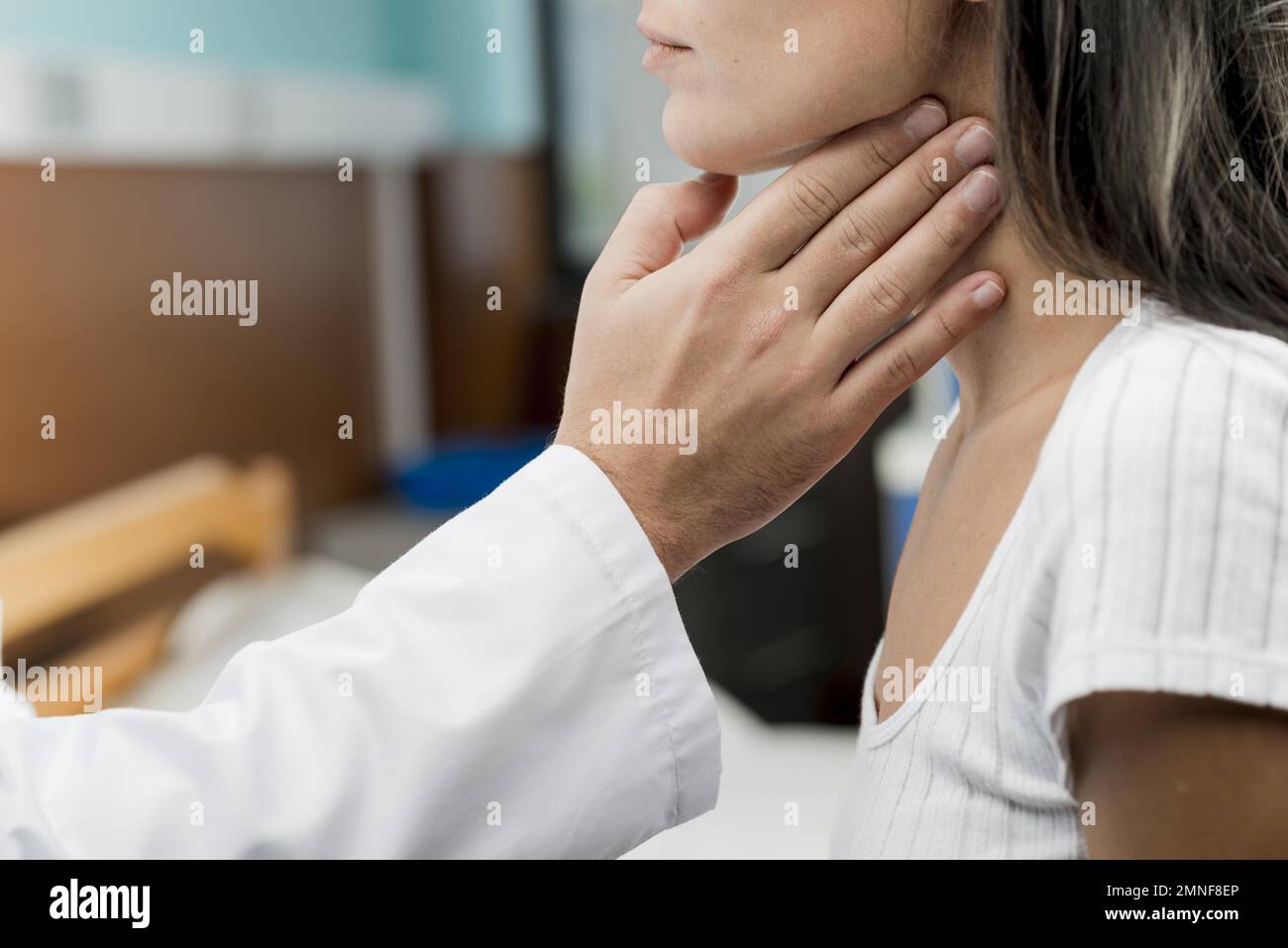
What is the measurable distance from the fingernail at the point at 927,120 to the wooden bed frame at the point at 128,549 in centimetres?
138

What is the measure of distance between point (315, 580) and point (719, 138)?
5.31 feet

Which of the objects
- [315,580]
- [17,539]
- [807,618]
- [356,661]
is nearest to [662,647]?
[356,661]

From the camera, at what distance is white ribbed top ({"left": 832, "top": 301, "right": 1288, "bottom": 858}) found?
48 cm

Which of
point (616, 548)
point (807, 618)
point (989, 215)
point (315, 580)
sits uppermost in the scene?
point (989, 215)

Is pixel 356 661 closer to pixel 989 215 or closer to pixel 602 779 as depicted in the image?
pixel 602 779

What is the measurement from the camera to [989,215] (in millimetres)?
671

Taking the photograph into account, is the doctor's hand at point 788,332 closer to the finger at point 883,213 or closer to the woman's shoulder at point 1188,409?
the finger at point 883,213

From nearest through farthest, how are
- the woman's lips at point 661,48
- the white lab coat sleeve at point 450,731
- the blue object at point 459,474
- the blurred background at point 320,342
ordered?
the white lab coat sleeve at point 450,731 < the woman's lips at point 661,48 < the blurred background at point 320,342 < the blue object at point 459,474

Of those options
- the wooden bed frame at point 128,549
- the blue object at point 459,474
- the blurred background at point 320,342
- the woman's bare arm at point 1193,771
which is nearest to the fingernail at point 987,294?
the woman's bare arm at point 1193,771

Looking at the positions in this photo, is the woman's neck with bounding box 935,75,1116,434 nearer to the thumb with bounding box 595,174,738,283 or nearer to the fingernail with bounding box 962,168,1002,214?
the fingernail with bounding box 962,168,1002,214

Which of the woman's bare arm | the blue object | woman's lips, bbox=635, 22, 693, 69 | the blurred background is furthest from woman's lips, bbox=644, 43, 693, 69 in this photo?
the blue object

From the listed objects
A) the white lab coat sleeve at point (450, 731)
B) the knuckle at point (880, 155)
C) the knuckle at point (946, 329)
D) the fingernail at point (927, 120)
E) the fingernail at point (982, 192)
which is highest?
the fingernail at point (927, 120)

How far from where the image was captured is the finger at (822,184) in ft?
2.28

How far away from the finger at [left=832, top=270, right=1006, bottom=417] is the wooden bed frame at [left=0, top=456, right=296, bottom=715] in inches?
51.8
